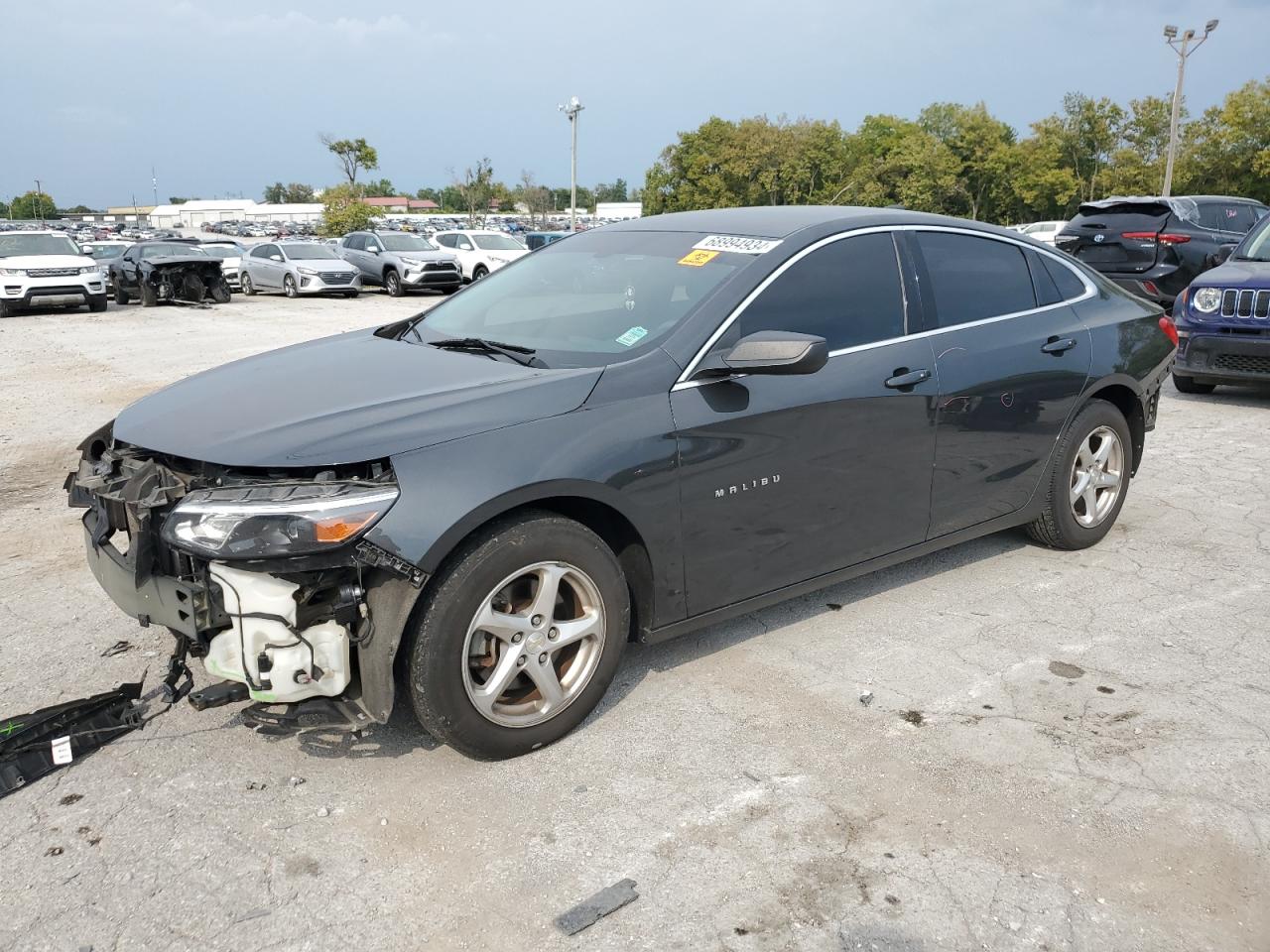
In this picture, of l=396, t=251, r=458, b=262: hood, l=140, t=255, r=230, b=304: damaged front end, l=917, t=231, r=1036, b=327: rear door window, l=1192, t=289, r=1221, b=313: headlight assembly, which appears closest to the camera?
l=917, t=231, r=1036, b=327: rear door window

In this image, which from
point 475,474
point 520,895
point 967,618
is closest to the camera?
point 520,895

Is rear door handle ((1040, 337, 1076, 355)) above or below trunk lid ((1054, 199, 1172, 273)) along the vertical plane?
below

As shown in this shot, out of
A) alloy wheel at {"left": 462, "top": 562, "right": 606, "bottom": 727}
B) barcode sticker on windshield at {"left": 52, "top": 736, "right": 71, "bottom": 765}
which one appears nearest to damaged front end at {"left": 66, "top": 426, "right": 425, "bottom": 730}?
alloy wheel at {"left": 462, "top": 562, "right": 606, "bottom": 727}

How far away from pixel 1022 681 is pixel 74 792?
326 cm

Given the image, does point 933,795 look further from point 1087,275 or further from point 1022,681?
point 1087,275

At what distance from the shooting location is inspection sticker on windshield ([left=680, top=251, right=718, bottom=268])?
3984 mm

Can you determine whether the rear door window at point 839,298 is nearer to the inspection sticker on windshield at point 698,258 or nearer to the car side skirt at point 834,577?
the inspection sticker on windshield at point 698,258

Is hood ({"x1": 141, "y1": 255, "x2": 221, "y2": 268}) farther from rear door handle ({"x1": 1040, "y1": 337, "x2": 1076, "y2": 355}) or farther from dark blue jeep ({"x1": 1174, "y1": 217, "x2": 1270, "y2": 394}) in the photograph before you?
rear door handle ({"x1": 1040, "y1": 337, "x2": 1076, "y2": 355})

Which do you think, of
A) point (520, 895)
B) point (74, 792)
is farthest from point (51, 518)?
point (520, 895)

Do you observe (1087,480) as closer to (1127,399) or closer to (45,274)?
(1127,399)

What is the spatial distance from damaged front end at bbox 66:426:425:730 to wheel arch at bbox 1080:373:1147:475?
11.9 ft

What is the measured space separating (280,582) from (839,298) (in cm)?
237

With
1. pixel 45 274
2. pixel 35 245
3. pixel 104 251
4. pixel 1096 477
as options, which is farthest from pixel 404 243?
pixel 1096 477

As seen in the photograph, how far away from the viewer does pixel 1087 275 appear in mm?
5230
